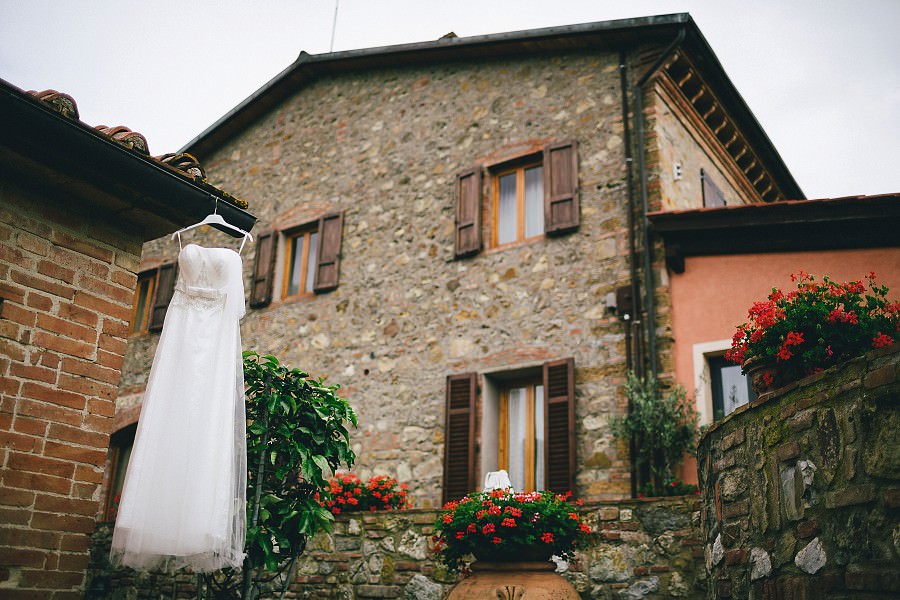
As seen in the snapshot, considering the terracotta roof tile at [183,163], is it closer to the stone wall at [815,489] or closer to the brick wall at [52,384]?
the brick wall at [52,384]

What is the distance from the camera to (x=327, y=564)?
23.0ft

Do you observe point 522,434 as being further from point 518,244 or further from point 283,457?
point 283,457

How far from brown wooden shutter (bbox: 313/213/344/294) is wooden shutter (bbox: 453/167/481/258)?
1.90m

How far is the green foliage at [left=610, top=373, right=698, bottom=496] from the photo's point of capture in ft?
23.9

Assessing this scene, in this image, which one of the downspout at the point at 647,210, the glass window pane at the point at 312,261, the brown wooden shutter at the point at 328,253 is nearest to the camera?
the downspout at the point at 647,210

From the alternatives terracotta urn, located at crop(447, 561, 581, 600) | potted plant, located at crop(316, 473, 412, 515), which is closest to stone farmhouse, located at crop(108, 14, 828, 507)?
potted plant, located at crop(316, 473, 412, 515)

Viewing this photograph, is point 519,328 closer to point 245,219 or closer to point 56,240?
point 245,219

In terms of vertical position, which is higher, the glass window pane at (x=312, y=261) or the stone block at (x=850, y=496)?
the glass window pane at (x=312, y=261)

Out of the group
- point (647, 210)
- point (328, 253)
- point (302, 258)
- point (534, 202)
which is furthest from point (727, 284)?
point (302, 258)

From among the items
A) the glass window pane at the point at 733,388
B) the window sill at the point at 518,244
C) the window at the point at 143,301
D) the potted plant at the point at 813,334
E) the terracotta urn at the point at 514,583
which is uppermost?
the window at the point at 143,301

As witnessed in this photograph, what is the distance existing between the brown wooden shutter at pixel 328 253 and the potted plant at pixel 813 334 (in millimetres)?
6899

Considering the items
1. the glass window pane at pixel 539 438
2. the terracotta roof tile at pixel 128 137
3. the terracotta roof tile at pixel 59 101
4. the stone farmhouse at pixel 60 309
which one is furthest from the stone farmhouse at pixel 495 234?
the terracotta roof tile at pixel 59 101

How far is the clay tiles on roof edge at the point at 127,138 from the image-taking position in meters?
3.76

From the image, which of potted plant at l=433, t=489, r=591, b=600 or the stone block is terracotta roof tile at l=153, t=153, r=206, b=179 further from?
the stone block
